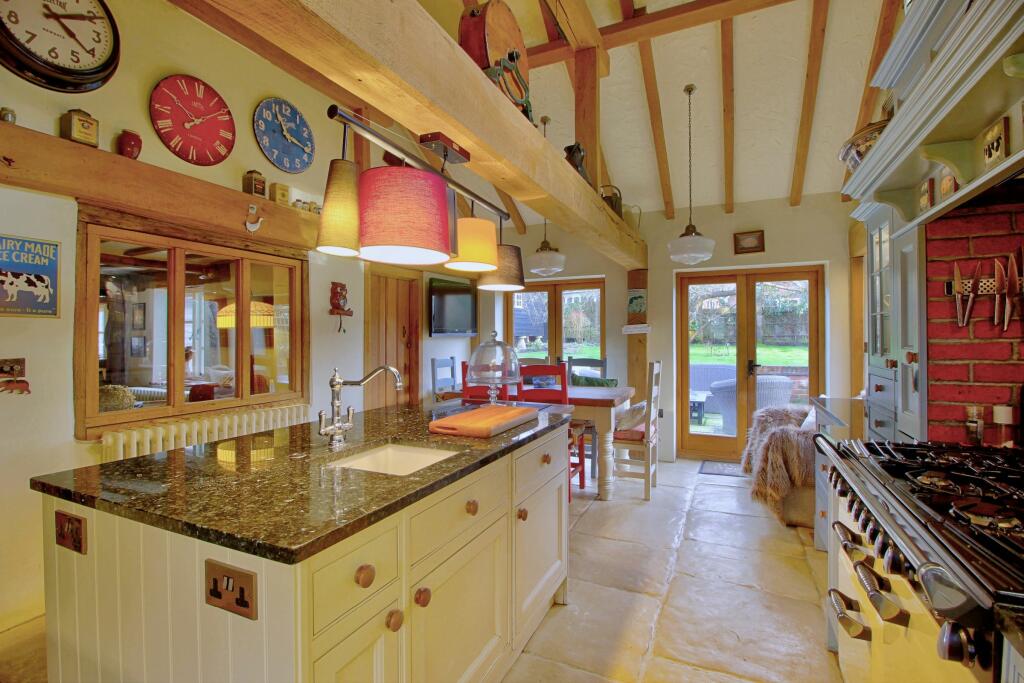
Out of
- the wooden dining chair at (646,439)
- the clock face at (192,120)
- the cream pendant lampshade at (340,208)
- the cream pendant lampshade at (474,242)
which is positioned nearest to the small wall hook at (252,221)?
the clock face at (192,120)

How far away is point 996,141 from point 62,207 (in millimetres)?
3874

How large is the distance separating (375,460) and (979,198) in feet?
7.78

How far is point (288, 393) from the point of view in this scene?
3.78 metres

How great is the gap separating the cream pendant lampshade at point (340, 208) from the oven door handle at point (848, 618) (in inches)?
76.5

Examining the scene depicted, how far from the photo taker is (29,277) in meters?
2.29

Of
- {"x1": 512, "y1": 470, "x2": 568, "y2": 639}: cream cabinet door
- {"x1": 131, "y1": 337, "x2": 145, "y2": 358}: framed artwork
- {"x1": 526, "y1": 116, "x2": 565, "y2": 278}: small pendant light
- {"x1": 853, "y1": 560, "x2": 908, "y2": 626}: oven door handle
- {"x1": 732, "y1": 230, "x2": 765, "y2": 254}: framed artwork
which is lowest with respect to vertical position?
{"x1": 512, "y1": 470, "x2": 568, "y2": 639}: cream cabinet door

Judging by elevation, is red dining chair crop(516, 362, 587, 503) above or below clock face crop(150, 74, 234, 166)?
below

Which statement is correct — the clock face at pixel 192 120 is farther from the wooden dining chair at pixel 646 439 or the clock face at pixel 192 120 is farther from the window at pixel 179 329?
the wooden dining chair at pixel 646 439

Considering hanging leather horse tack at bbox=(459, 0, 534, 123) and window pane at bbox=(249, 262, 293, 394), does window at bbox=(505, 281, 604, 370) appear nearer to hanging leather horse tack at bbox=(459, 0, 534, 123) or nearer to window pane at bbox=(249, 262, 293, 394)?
window pane at bbox=(249, 262, 293, 394)

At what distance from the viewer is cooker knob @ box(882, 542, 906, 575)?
98 centimetres

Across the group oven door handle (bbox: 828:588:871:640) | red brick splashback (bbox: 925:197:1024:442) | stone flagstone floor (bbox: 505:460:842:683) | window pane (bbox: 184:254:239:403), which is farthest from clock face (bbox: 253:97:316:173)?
oven door handle (bbox: 828:588:871:640)

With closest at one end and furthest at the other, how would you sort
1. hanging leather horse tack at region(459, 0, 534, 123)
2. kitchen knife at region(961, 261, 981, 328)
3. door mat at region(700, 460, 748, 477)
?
kitchen knife at region(961, 261, 981, 328), hanging leather horse tack at region(459, 0, 534, 123), door mat at region(700, 460, 748, 477)

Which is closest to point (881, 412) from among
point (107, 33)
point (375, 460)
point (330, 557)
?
point (375, 460)

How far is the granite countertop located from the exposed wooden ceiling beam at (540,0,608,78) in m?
2.68
